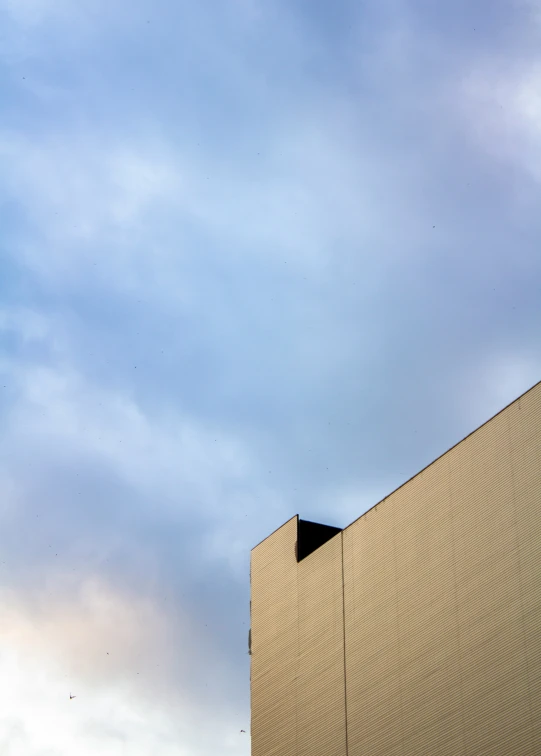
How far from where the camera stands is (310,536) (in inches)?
2159

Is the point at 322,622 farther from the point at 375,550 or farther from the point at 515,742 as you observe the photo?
the point at 515,742

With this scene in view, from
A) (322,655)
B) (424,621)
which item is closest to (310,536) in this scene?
(322,655)

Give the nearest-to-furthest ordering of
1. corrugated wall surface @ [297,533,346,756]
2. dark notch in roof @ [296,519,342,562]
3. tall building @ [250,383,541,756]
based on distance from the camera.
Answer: tall building @ [250,383,541,756] → corrugated wall surface @ [297,533,346,756] → dark notch in roof @ [296,519,342,562]

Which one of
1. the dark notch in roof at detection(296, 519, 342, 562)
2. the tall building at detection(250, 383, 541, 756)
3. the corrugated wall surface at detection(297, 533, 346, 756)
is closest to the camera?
the tall building at detection(250, 383, 541, 756)

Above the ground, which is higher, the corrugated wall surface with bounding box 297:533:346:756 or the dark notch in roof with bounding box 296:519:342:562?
the dark notch in roof with bounding box 296:519:342:562

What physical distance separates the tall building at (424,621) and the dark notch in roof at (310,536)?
61 mm

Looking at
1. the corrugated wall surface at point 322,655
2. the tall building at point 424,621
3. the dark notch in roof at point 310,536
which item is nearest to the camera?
the tall building at point 424,621

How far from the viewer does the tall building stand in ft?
126

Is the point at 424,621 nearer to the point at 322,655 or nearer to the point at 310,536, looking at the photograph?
the point at 322,655

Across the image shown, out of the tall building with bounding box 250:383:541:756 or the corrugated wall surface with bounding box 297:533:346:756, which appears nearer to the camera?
the tall building with bounding box 250:383:541:756

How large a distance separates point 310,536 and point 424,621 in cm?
1257

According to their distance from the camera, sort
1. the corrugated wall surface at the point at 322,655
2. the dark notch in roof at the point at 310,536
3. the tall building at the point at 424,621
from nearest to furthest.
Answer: the tall building at the point at 424,621
the corrugated wall surface at the point at 322,655
the dark notch in roof at the point at 310,536

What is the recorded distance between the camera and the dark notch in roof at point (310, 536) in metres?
54.4

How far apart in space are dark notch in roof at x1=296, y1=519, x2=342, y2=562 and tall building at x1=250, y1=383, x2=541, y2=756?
61 mm
